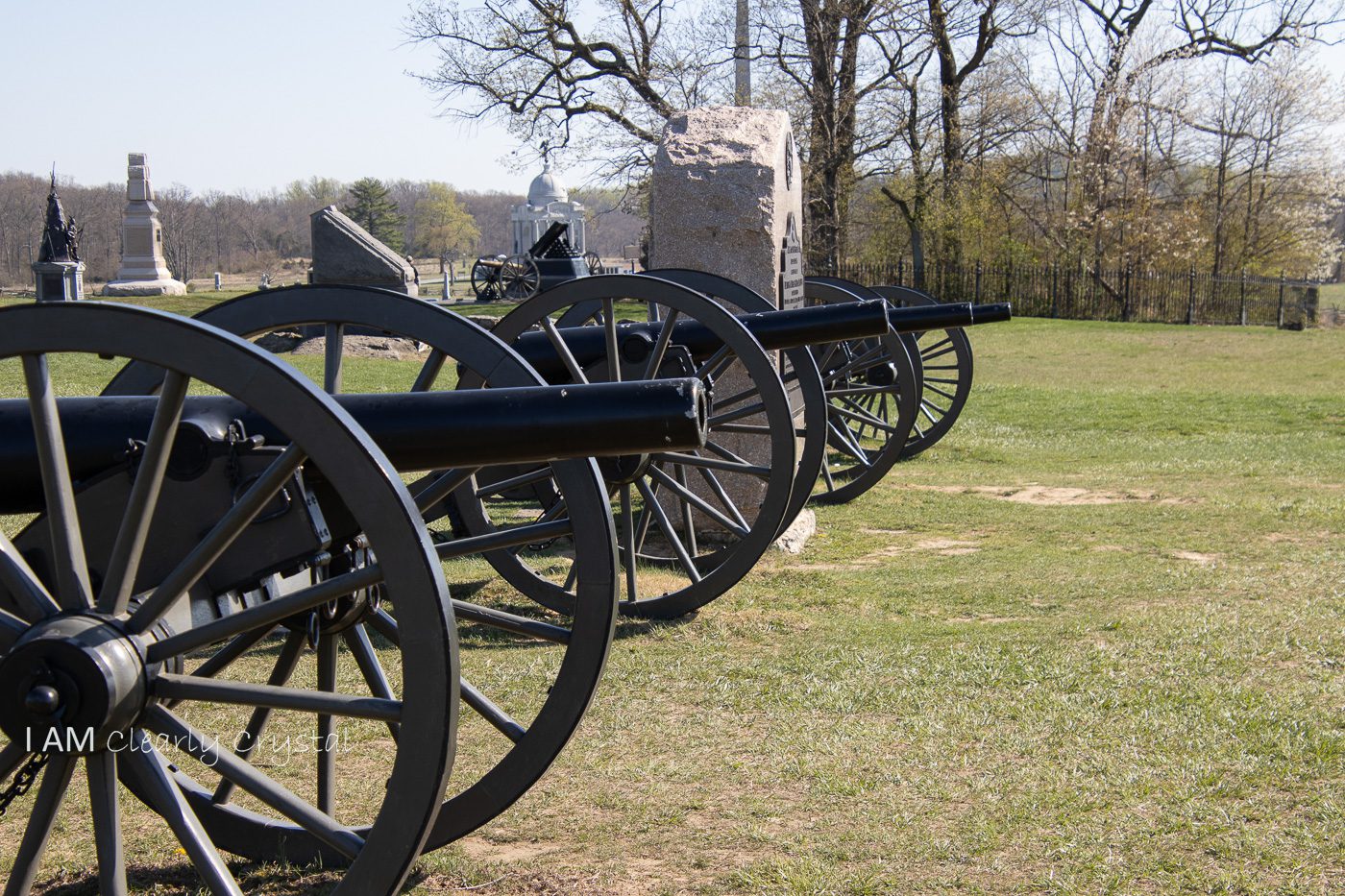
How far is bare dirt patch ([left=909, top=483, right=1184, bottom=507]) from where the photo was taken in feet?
31.3

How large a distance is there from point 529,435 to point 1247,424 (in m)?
12.8

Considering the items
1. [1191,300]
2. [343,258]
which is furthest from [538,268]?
[1191,300]

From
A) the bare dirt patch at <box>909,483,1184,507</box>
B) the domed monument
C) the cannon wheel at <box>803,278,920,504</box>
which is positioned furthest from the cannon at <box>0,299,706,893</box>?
the domed monument

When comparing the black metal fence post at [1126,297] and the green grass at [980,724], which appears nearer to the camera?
the green grass at [980,724]

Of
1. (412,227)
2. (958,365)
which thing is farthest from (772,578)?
(412,227)

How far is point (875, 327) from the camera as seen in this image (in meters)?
6.86

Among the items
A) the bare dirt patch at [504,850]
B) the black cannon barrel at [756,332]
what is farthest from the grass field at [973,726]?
the black cannon barrel at [756,332]

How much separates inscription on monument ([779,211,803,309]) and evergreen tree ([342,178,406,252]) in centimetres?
5504

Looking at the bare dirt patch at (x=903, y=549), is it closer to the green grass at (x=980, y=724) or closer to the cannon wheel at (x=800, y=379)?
the green grass at (x=980, y=724)

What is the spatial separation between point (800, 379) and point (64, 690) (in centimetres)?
498

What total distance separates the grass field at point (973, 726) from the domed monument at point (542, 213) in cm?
4838

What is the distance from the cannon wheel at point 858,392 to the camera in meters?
9.34

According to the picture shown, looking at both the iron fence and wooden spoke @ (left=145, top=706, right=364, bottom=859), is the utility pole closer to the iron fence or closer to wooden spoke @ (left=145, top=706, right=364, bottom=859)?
the iron fence

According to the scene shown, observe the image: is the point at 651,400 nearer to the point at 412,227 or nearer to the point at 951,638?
the point at 951,638
